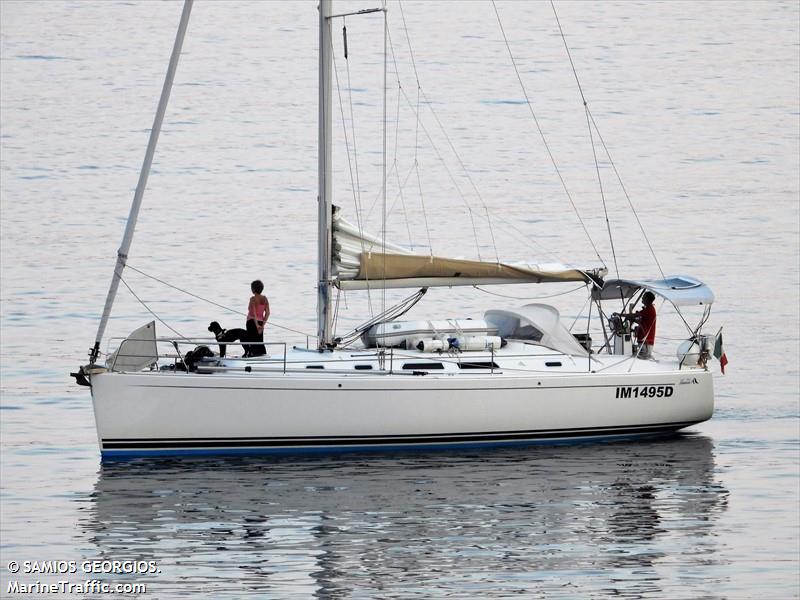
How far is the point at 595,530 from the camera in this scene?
880 inches

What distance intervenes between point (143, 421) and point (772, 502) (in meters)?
10.3

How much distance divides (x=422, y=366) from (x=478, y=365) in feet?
3.47

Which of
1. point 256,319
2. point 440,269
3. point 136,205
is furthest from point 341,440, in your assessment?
point 136,205

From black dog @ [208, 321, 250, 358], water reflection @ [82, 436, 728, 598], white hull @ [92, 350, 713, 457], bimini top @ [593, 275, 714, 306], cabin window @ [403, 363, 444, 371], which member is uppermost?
bimini top @ [593, 275, 714, 306]

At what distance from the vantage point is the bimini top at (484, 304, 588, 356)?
93.5 ft

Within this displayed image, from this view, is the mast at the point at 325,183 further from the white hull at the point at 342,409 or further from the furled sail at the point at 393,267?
the white hull at the point at 342,409

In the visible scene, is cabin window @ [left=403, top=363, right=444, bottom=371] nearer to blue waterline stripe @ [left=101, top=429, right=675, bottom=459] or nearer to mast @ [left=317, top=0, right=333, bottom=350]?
blue waterline stripe @ [left=101, top=429, right=675, bottom=459]

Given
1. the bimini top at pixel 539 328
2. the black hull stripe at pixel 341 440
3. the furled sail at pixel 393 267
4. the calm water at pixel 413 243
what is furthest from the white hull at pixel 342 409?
the furled sail at pixel 393 267

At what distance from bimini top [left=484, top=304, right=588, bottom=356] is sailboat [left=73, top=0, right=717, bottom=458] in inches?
1.0

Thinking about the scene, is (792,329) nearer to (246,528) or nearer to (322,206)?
(322,206)

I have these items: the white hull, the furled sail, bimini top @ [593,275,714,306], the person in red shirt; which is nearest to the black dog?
the white hull

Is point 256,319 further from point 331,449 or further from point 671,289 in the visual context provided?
point 671,289

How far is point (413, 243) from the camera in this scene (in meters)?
47.5

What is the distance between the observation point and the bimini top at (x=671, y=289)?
28.4 meters
